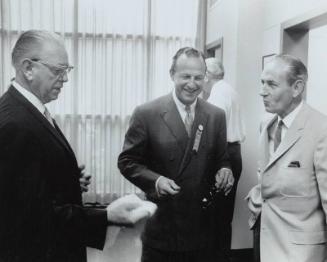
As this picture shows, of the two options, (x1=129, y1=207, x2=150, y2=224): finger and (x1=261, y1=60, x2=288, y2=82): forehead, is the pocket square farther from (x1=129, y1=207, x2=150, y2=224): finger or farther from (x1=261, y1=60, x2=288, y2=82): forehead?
(x1=129, y1=207, x2=150, y2=224): finger

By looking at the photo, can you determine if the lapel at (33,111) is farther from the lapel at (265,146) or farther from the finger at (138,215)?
the lapel at (265,146)

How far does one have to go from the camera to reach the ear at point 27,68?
1.51 m

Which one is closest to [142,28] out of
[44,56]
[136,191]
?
[136,191]

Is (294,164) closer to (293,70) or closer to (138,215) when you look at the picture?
(293,70)

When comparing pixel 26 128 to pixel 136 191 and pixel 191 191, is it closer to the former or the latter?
pixel 191 191

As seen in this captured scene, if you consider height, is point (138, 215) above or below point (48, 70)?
below

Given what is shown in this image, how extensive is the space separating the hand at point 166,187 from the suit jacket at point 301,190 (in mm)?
541

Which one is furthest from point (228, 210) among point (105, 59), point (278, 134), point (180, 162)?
point (105, 59)

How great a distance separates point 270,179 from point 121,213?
3.53 feet

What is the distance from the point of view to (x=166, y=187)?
205cm

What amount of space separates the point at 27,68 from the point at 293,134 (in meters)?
1.35

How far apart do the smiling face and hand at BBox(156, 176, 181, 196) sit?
2.42ft

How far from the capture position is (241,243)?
174 inches

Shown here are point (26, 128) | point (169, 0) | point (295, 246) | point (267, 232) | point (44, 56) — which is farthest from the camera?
point (169, 0)
